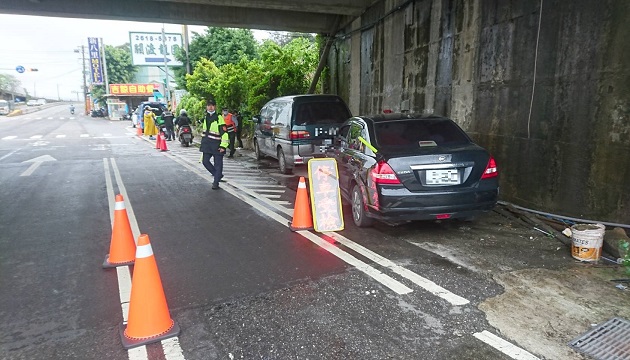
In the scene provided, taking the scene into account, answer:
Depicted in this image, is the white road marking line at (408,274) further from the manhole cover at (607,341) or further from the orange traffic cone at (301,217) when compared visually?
the manhole cover at (607,341)

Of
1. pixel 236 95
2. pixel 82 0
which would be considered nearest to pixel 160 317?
pixel 82 0

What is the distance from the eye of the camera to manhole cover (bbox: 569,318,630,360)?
10.1 feet

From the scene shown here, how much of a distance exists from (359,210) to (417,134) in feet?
4.43

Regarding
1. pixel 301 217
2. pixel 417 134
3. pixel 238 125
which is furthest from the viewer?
pixel 238 125

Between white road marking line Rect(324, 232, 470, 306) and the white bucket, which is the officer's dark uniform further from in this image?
the white bucket

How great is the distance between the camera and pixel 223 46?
95.0ft

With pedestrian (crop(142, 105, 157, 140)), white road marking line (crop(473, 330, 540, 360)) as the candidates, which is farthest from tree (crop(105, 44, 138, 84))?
white road marking line (crop(473, 330, 540, 360))

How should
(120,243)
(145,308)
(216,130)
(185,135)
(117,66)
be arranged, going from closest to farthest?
(145,308) → (120,243) → (216,130) → (185,135) → (117,66)

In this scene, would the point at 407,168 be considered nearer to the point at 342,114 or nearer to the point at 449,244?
the point at 449,244

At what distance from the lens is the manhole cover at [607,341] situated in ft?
10.1

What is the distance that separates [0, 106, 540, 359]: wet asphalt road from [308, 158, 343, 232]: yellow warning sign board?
26 cm

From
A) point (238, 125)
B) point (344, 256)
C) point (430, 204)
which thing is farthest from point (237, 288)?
point (238, 125)

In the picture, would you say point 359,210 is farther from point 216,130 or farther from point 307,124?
point 307,124

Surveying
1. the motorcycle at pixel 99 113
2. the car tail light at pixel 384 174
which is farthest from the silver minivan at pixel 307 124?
the motorcycle at pixel 99 113
